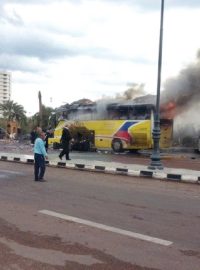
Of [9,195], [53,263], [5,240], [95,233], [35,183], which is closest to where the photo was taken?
[53,263]

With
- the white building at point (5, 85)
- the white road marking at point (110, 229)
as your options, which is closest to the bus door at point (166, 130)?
the white road marking at point (110, 229)

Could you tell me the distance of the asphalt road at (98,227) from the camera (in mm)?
5406

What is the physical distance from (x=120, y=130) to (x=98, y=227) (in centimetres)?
2070

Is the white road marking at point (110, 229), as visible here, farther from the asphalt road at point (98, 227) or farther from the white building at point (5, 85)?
the white building at point (5, 85)

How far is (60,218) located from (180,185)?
6131 mm

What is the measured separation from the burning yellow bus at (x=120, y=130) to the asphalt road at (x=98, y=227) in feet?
48.2

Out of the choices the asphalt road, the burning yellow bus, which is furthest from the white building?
the asphalt road

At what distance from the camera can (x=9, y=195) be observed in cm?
1010

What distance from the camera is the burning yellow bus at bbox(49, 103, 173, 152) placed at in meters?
26.8

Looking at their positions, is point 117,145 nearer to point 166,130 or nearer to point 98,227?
point 166,130

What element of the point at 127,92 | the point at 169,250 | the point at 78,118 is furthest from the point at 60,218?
the point at 127,92

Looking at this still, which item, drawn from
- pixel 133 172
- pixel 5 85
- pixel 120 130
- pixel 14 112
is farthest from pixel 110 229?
pixel 5 85

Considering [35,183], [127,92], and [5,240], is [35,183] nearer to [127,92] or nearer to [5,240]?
[5,240]

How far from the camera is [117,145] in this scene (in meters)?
28.1
